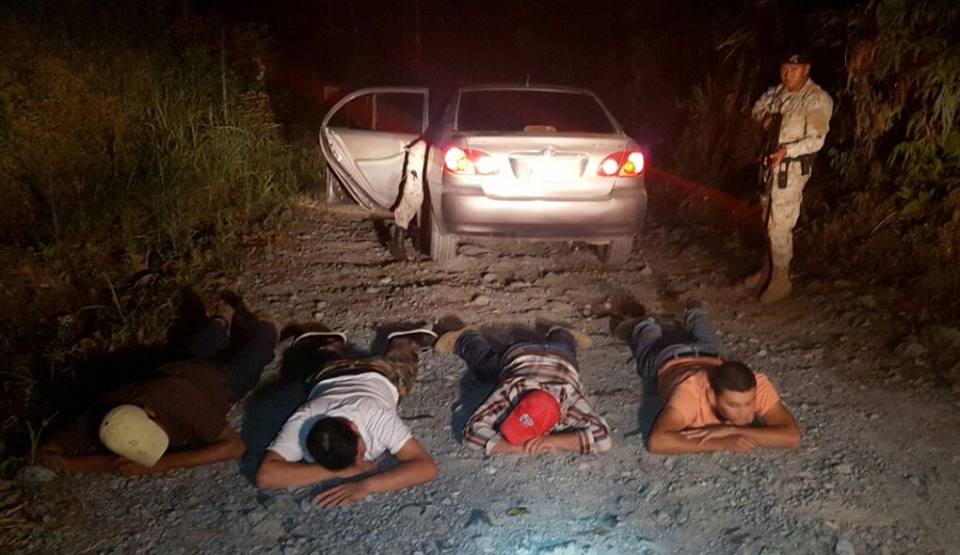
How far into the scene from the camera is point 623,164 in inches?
232

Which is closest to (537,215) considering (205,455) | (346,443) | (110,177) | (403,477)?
(403,477)

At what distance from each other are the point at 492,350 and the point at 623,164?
1.91m

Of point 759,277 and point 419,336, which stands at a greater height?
point 759,277

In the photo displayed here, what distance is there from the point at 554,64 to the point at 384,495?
14.9m

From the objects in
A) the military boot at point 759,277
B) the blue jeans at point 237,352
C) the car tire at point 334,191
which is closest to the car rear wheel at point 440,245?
the car tire at point 334,191

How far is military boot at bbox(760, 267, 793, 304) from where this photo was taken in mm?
5977

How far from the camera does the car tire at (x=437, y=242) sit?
6.39m

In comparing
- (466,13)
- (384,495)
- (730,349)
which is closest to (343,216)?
(730,349)

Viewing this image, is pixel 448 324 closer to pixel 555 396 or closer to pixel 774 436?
pixel 555 396

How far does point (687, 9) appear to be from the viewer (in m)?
11.3

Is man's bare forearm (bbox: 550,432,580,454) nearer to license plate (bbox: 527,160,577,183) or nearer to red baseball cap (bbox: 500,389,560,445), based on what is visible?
red baseball cap (bbox: 500,389,560,445)

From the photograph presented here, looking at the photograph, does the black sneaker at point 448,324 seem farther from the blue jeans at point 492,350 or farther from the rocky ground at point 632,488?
the blue jeans at point 492,350

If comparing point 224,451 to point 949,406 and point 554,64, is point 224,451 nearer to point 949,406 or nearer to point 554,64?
point 949,406

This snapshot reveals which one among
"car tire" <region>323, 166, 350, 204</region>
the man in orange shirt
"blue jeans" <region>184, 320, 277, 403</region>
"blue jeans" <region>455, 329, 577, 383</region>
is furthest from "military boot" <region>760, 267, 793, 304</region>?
"car tire" <region>323, 166, 350, 204</region>
